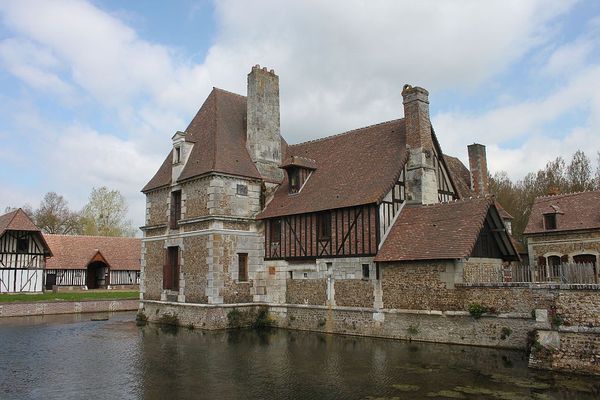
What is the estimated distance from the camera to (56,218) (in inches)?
2036

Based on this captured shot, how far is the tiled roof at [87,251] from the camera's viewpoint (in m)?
34.5

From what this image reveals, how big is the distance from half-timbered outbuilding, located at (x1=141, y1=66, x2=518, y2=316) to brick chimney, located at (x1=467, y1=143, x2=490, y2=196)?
2.0 inches

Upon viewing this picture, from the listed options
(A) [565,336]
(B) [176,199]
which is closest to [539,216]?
(A) [565,336]

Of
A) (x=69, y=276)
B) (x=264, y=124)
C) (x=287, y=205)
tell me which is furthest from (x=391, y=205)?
(x=69, y=276)

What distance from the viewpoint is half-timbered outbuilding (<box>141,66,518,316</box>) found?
54.4 ft

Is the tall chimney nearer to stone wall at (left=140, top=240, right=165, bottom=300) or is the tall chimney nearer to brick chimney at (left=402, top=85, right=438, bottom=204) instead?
stone wall at (left=140, top=240, right=165, bottom=300)

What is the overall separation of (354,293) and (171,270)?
28.0 ft

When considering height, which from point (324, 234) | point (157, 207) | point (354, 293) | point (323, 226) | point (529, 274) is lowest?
point (354, 293)

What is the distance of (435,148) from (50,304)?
2037cm

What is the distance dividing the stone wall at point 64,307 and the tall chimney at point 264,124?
13374mm

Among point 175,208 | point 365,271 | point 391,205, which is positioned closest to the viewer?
point 365,271

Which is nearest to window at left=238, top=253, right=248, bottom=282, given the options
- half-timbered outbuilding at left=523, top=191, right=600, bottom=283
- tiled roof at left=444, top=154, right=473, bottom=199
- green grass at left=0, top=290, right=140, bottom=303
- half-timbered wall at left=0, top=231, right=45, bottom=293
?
tiled roof at left=444, top=154, right=473, bottom=199

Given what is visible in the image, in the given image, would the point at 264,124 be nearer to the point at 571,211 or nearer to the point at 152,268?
the point at 152,268

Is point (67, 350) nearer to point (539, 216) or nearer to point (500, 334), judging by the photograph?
point (500, 334)
